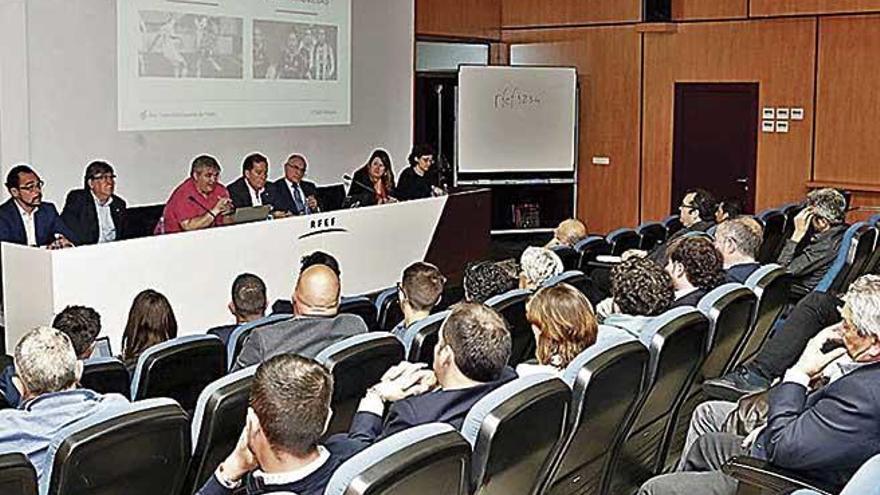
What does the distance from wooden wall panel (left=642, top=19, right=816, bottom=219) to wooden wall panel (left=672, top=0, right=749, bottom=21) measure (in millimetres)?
87

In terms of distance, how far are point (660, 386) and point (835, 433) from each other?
72 centimetres

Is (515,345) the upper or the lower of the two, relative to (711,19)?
lower

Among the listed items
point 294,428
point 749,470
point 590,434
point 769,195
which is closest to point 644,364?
point 590,434

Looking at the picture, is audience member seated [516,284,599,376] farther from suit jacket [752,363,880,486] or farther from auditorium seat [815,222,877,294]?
auditorium seat [815,222,877,294]

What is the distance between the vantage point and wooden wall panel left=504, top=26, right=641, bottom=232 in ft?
38.4

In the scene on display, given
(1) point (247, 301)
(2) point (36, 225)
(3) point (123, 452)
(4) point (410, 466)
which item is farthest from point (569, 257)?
(4) point (410, 466)

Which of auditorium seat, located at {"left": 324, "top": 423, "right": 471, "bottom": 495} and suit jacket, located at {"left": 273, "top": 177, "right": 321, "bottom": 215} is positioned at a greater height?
suit jacket, located at {"left": 273, "top": 177, "right": 321, "bottom": 215}

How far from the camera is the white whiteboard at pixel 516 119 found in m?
11.3

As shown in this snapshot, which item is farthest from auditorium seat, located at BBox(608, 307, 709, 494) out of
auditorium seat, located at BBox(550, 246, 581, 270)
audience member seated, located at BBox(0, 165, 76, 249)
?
audience member seated, located at BBox(0, 165, 76, 249)

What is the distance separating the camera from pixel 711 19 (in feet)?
36.2

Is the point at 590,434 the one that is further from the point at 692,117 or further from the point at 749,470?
the point at 692,117

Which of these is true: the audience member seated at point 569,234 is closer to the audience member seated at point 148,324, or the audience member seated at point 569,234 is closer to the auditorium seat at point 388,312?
the auditorium seat at point 388,312

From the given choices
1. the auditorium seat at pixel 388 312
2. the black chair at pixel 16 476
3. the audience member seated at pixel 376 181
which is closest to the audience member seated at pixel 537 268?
the auditorium seat at pixel 388 312

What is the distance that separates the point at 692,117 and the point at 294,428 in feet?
31.6
